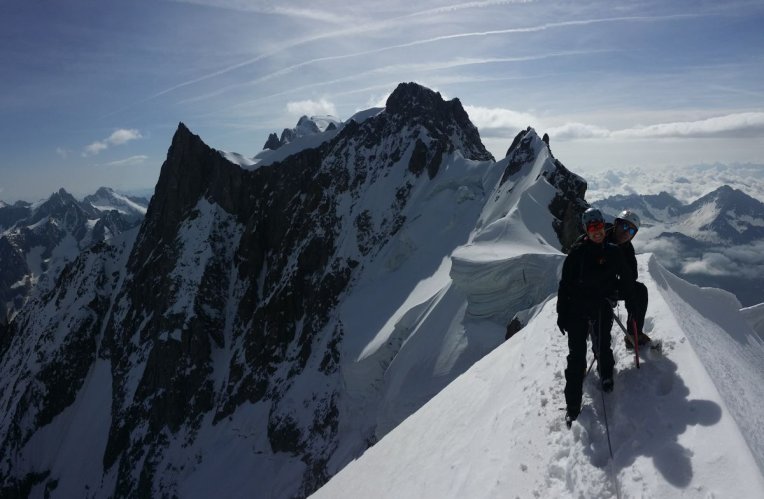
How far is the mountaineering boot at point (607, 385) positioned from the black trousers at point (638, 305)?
1080 mm

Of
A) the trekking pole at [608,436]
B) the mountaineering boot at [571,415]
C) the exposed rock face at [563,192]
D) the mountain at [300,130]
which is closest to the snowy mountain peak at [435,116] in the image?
the exposed rock face at [563,192]

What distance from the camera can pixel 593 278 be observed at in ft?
23.0

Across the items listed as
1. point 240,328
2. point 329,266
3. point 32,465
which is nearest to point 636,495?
point 329,266

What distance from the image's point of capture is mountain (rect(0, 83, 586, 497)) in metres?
36.9

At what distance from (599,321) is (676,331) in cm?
149

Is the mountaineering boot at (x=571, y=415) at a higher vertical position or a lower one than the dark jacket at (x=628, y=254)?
lower

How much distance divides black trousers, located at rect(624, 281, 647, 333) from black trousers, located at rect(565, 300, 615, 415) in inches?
12.5

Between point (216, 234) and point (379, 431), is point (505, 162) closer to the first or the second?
point (379, 431)

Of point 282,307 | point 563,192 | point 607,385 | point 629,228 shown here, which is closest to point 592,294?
point 607,385

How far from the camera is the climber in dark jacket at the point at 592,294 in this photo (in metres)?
6.80

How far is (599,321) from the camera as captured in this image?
703 cm

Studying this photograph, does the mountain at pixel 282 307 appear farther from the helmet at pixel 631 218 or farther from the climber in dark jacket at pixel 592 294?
the climber in dark jacket at pixel 592 294

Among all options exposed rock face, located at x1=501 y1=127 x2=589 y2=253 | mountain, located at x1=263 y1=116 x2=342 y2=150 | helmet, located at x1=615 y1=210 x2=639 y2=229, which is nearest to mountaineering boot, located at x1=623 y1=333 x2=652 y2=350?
helmet, located at x1=615 y1=210 x2=639 y2=229

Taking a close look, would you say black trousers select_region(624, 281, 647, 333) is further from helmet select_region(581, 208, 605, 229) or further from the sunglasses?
helmet select_region(581, 208, 605, 229)
